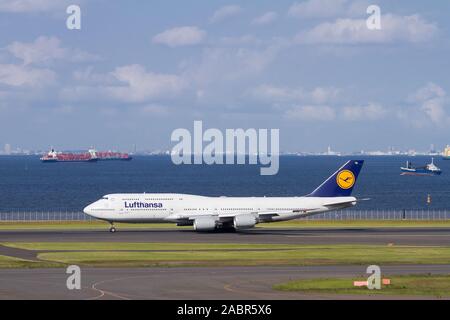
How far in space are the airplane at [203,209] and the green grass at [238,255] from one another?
16419 millimetres

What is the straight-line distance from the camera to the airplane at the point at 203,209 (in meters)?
91.9

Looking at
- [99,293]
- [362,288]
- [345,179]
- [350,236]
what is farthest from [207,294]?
[345,179]

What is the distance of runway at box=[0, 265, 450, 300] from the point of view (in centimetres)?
4384

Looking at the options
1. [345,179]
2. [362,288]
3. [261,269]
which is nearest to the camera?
[362,288]

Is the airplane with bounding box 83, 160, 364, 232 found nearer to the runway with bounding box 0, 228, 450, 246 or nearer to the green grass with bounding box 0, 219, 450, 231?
the runway with bounding box 0, 228, 450, 246

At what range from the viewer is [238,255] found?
65625 mm

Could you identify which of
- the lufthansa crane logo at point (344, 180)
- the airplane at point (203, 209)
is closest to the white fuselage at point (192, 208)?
the airplane at point (203, 209)

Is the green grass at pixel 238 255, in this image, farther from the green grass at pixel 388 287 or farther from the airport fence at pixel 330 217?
the airport fence at pixel 330 217

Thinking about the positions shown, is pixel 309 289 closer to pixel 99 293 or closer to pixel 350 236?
pixel 99 293

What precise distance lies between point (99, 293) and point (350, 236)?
1732 inches

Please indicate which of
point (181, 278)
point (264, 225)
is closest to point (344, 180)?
point (264, 225)

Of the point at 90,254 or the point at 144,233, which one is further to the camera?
the point at 144,233

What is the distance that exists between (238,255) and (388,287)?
1978 centimetres

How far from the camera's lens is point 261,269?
5659cm
